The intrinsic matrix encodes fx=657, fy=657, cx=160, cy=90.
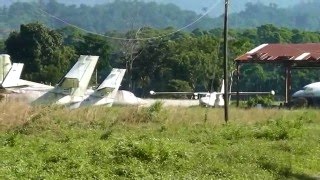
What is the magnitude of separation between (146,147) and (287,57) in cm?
3216

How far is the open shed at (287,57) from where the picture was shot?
43.6 meters

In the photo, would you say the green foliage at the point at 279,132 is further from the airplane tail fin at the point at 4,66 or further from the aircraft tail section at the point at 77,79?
the airplane tail fin at the point at 4,66

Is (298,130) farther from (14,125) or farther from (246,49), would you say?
(246,49)

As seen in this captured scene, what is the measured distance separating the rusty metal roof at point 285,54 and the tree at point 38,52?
20.7 m

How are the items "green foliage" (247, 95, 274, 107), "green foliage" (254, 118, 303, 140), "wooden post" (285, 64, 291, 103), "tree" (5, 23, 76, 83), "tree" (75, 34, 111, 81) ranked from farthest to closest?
"tree" (75, 34, 111, 81), "tree" (5, 23, 76, 83), "wooden post" (285, 64, 291, 103), "green foliage" (247, 95, 274, 107), "green foliage" (254, 118, 303, 140)

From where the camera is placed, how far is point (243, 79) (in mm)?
76812

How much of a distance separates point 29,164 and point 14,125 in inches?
327

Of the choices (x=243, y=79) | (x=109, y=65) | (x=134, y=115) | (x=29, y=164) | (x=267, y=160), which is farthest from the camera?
(x=243, y=79)

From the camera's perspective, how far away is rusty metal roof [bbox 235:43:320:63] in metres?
43.8

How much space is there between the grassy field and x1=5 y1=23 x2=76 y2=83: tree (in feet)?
116

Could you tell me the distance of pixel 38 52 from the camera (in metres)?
59.5

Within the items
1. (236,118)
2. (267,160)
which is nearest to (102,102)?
(236,118)

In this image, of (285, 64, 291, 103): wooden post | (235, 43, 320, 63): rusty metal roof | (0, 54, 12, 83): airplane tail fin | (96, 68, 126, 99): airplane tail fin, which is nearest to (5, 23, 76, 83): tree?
(0, 54, 12, 83): airplane tail fin

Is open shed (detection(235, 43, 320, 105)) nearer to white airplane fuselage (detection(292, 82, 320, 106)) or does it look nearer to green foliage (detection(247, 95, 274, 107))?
white airplane fuselage (detection(292, 82, 320, 106))
